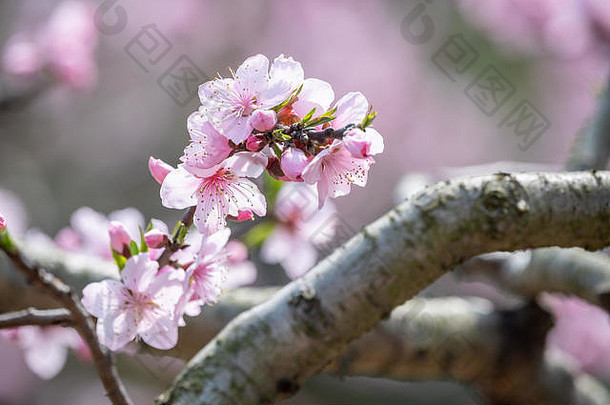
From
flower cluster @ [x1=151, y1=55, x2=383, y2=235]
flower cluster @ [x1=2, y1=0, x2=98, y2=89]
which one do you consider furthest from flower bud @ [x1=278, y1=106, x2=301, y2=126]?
flower cluster @ [x1=2, y1=0, x2=98, y2=89]

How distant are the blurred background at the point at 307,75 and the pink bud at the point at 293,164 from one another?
206cm

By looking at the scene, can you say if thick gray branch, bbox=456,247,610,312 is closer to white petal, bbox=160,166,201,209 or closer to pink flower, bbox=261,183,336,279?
pink flower, bbox=261,183,336,279

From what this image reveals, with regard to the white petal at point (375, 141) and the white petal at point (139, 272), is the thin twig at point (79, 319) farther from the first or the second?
the white petal at point (375, 141)

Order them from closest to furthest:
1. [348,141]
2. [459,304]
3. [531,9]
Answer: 1. [348,141]
2. [459,304]
3. [531,9]

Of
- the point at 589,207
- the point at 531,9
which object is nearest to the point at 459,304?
the point at 589,207

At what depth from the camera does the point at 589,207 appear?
Result: 0.68 metres

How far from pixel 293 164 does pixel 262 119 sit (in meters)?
0.05

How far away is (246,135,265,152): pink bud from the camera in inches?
22.5

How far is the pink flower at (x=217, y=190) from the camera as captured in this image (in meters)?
0.58

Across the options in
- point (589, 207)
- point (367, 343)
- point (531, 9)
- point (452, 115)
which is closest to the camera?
point (589, 207)

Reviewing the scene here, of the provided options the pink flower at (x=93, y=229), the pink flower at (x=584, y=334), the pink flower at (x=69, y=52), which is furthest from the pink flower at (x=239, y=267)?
the pink flower at (x=584, y=334)

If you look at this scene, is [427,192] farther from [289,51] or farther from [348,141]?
[289,51]

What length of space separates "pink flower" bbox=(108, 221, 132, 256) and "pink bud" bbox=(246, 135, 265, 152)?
0.17m

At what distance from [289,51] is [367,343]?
7.31 feet
